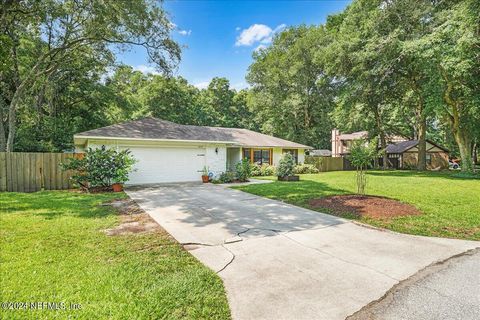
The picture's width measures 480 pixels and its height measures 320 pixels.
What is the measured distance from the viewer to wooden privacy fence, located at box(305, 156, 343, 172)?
82.5ft

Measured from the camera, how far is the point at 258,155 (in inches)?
821

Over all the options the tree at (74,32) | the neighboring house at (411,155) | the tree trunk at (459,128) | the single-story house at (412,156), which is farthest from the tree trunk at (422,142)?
the tree at (74,32)

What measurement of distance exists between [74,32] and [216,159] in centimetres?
1016

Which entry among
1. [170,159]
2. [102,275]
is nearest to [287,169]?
[170,159]

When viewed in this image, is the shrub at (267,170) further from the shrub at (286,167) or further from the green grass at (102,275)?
the green grass at (102,275)

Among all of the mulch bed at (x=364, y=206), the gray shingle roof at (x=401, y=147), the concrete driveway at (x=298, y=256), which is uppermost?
the gray shingle roof at (x=401, y=147)

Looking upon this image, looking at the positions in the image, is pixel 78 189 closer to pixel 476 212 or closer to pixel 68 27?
pixel 68 27

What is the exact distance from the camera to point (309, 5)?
13.9m

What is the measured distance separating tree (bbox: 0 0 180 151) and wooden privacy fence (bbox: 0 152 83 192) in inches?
122

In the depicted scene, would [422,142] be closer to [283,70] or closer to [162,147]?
[283,70]

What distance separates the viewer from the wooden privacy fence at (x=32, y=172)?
10602 mm

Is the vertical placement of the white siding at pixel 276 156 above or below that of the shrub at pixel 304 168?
above

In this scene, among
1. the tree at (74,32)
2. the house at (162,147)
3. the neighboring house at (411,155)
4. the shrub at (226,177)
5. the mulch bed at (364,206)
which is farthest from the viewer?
the neighboring house at (411,155)

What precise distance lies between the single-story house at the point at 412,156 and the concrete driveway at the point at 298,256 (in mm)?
29990
